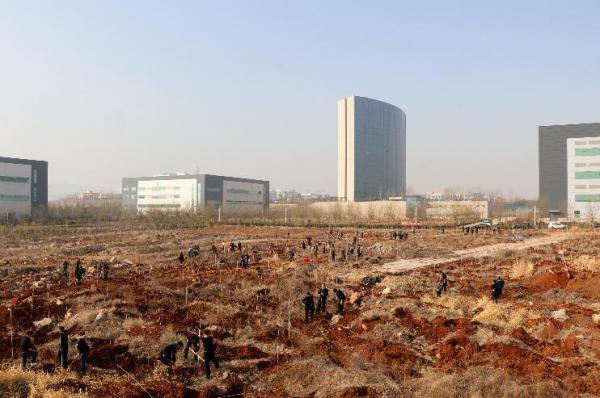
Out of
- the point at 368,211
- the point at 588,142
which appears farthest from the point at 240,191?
the point at 588,142

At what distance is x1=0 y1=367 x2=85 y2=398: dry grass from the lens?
9375mm

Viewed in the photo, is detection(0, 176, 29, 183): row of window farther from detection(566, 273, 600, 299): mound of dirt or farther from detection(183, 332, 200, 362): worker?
detection(566, 273, 600, 299): mound of dirt

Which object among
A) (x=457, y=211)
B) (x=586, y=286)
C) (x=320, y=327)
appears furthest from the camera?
(x=457, y=211)

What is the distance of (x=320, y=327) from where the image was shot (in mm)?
14844

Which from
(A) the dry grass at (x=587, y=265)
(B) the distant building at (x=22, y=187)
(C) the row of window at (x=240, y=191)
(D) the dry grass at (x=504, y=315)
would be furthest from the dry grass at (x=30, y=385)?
(C) the row of window at (x=240, y=191)

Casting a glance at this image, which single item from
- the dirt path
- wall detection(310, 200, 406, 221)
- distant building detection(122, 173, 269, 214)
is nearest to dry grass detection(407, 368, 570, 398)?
the dirt path

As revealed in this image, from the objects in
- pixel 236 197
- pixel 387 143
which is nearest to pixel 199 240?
pixel 236 197

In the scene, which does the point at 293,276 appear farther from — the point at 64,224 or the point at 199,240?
the point at 64,224

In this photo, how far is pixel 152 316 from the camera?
15.9m

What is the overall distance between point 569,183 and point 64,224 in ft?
235

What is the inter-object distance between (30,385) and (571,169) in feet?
261

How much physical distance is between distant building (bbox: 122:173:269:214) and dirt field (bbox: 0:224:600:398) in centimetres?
6012

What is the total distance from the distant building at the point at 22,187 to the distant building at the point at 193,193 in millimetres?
24948

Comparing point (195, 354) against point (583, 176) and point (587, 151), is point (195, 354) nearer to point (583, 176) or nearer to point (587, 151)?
point (583, 176)
